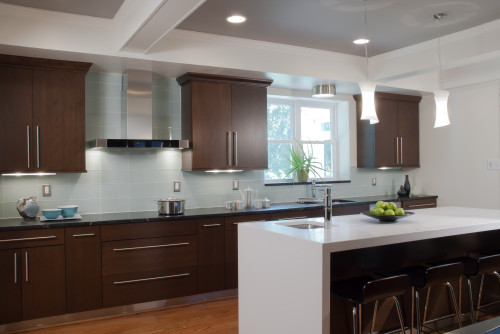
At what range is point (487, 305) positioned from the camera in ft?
12.7

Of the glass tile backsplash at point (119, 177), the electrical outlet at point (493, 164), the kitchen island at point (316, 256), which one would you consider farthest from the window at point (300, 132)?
the kitchen island at point (316, 256)

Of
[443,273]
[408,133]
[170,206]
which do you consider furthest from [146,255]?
[408,133]

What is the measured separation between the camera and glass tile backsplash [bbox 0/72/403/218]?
4207 millimetres

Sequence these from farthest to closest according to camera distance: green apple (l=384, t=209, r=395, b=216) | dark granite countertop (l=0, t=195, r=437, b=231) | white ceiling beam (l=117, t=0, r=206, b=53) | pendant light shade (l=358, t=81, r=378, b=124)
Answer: dark granite countertop (l=0, t=195, r=437, b=231), pendant light shade (l=358, t=81, r=378, b=124), green apple (l=384, t=209, r=395, b=216), white ceiling beam (l=117, t=0, r=206, b=53)

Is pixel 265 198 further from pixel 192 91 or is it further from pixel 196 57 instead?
pixel 196 57

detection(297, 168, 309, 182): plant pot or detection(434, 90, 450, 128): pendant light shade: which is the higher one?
detection(434, 90, 450, 128): pendant light shade

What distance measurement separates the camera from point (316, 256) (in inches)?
95.3

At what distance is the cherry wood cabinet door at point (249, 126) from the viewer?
4.79m

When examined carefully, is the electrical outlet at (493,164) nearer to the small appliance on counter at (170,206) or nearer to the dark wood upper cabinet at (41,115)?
the small appliance on counter at (170,206)

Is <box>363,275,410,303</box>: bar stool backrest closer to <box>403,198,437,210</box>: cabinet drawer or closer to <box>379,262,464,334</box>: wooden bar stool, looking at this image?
<box>379,262,464,334</box>: wooden bar stool

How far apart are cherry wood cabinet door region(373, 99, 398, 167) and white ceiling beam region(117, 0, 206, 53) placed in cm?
A: 344

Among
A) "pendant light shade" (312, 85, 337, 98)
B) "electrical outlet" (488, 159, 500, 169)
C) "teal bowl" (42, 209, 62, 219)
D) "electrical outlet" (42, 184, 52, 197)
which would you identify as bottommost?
"teal bowl" (42, 209, 62, 219)

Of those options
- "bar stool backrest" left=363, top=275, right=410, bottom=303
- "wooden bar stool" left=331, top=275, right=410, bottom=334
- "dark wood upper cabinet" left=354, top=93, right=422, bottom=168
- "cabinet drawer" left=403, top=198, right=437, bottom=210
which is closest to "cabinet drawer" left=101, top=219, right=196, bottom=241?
"wooden bar stool" left=331, top=275, right=410, bottom=334

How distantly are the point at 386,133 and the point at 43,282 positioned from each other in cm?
457
